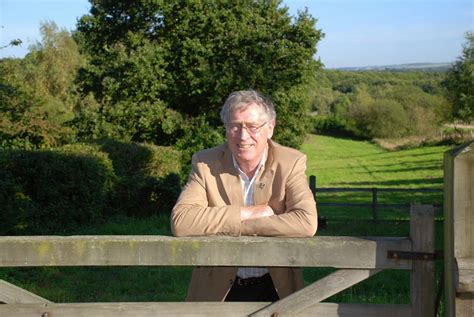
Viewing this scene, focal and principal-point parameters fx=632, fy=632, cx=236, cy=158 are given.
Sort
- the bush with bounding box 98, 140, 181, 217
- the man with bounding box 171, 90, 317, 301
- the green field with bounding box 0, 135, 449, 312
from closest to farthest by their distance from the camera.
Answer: the man with bounding box 171, 90, 317, 301 < the green field with bounding box 0, 135, 449, 312 < the bush with bounding box 98, 140, 181, 217

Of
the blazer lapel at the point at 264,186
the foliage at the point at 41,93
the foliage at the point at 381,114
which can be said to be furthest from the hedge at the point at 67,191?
the foliage at the point at 381,114

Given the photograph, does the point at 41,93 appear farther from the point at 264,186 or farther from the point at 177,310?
the point at 177,310

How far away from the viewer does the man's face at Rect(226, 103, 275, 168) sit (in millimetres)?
3199

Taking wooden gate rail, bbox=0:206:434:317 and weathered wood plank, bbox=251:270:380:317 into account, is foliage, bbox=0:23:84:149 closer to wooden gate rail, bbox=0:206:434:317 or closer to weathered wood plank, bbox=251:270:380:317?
wooden gate rail, bbox=0:206:434:317

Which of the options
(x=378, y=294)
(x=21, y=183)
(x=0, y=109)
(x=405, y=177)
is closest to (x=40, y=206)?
(x=21, y=183)

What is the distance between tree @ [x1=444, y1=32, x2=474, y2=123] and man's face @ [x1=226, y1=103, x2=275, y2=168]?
1514 inches

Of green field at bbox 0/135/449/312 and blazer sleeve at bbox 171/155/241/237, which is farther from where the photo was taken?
green field at bbox 0/135/449/312

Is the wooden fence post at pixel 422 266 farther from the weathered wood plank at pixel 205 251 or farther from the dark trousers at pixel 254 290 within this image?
the dark trousers at pixel 254 290

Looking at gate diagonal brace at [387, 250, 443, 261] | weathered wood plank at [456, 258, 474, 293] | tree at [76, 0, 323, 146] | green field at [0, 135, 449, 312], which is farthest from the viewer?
tree at [76, 0, 323, 146]

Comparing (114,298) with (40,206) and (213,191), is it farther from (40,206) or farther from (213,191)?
(40,206)

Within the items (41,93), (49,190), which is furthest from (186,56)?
(49,190)

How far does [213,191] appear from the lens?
3264mm

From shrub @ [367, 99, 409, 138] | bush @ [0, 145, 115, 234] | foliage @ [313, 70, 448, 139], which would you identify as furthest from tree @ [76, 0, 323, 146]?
shrub @ [367, 99, 409, 138]

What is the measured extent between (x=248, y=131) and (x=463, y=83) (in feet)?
131
